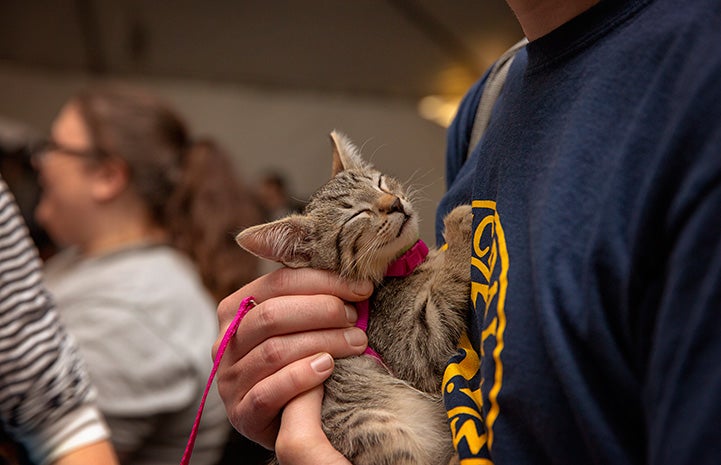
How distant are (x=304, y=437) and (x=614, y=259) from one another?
1.69 feet

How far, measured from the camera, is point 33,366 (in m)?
1.29

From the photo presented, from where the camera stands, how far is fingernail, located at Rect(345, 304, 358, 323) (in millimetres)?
1062

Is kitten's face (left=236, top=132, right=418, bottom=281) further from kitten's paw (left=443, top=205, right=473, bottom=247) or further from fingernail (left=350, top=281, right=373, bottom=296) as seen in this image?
kitten's paw (left=443, top=205, right=473, bottom=247)

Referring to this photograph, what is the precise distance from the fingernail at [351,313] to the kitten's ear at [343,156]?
396mm

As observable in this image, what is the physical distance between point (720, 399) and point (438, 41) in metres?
3.91

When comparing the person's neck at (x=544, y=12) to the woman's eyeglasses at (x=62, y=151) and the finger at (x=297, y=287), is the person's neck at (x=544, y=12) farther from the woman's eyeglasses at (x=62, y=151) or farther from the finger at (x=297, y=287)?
the woman's eyeglasses at (x=62, y=151)

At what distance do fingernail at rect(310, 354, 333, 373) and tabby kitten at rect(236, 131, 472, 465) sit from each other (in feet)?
0.20

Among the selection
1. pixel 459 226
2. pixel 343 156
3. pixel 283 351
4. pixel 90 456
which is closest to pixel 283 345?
pixel 283 351

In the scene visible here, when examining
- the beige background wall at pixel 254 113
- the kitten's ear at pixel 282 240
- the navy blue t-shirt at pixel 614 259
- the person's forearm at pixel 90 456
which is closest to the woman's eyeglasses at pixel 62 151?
the person's forearm at pixel 90 456

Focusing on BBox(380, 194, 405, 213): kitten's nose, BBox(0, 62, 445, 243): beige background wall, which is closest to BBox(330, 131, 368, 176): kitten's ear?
BBox(380, 194, 405, 213): kitten's nose

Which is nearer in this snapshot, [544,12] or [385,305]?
[544,12]

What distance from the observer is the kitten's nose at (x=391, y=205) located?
1.21 m

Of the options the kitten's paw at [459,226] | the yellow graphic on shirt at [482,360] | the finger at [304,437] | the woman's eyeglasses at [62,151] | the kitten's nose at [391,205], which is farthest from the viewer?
the woman's eyeglasses at [62,151]

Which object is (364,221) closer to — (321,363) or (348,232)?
(348,232)
